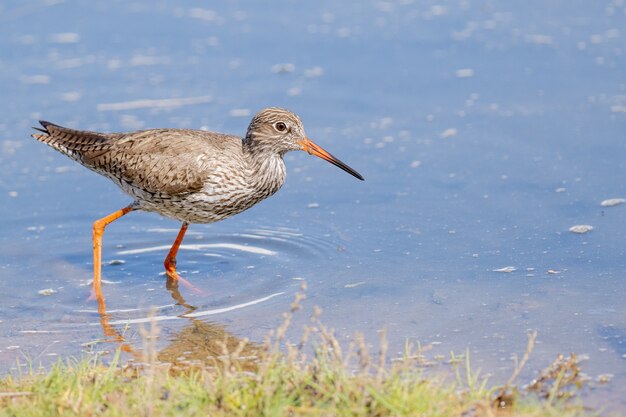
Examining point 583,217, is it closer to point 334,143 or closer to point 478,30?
point 334,143

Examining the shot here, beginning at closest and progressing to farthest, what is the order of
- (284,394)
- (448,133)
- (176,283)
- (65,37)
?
(284,394), (176,283), (448,133), (65,37)

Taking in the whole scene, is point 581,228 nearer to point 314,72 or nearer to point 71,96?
point 314,72

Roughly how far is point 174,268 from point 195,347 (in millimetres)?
1525

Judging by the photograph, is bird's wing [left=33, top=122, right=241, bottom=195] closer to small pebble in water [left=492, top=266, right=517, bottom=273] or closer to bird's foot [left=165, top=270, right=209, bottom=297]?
bird's foot [left=165, top=270, right=209, bottom=297]

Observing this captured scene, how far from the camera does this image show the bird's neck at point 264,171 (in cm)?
756

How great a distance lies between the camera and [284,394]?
15.1 ft

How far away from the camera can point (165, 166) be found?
7.50 metres

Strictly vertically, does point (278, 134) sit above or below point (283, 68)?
below

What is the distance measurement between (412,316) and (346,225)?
6.21ft

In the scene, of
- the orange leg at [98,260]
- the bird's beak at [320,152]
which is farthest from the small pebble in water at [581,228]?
the orange leg at [98,260]

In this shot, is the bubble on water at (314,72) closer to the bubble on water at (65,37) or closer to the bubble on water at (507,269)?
the bubble on water at (65,37)

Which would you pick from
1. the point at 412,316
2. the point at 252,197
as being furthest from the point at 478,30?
the point at 412,316

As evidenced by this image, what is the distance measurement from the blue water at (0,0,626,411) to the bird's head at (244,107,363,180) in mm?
795

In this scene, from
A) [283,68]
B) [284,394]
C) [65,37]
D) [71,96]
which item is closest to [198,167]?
[284,394]
